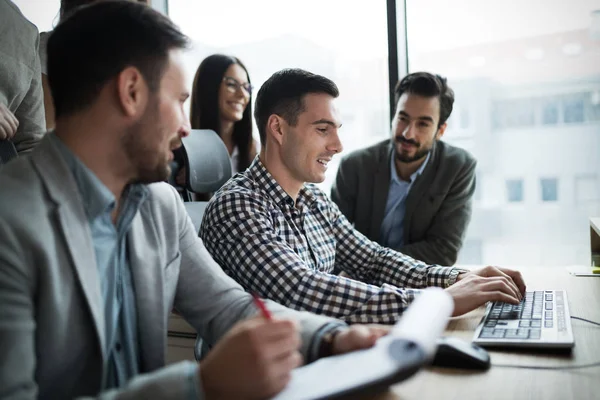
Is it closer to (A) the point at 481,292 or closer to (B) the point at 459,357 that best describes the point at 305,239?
(A) the point at 481,292

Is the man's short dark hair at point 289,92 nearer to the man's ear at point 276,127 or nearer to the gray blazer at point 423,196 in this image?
the man's ear at point 276,127

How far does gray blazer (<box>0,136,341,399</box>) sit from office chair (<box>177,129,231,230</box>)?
1106 mm

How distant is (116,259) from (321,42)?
9.09 ft

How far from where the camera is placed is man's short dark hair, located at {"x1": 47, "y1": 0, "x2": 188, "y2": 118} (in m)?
0.97

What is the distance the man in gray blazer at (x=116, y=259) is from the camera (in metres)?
0.75

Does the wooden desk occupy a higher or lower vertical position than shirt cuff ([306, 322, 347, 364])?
lower

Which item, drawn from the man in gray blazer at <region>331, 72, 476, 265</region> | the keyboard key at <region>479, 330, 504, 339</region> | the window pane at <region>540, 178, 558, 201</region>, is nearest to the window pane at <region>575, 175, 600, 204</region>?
the window pane at <region>540, 178, 558, 201</region>

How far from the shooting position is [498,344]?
1102 mm

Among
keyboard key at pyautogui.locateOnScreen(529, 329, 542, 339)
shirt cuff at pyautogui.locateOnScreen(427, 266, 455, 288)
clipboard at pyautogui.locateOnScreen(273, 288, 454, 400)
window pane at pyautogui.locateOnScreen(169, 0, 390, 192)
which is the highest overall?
window pane at pyautogui.locateOnScreen(169, 0, 390, 192)

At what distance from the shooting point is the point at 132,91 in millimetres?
989

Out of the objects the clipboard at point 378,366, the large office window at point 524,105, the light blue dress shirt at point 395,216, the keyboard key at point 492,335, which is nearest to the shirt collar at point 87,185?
the clipboard at point 378,366

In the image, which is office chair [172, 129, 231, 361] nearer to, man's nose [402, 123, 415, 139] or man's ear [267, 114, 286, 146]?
man's ear [267, 114, 286, 146]

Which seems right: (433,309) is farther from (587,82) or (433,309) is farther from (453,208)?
(587,82)

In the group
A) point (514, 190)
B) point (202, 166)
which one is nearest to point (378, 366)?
point (202, 166)
